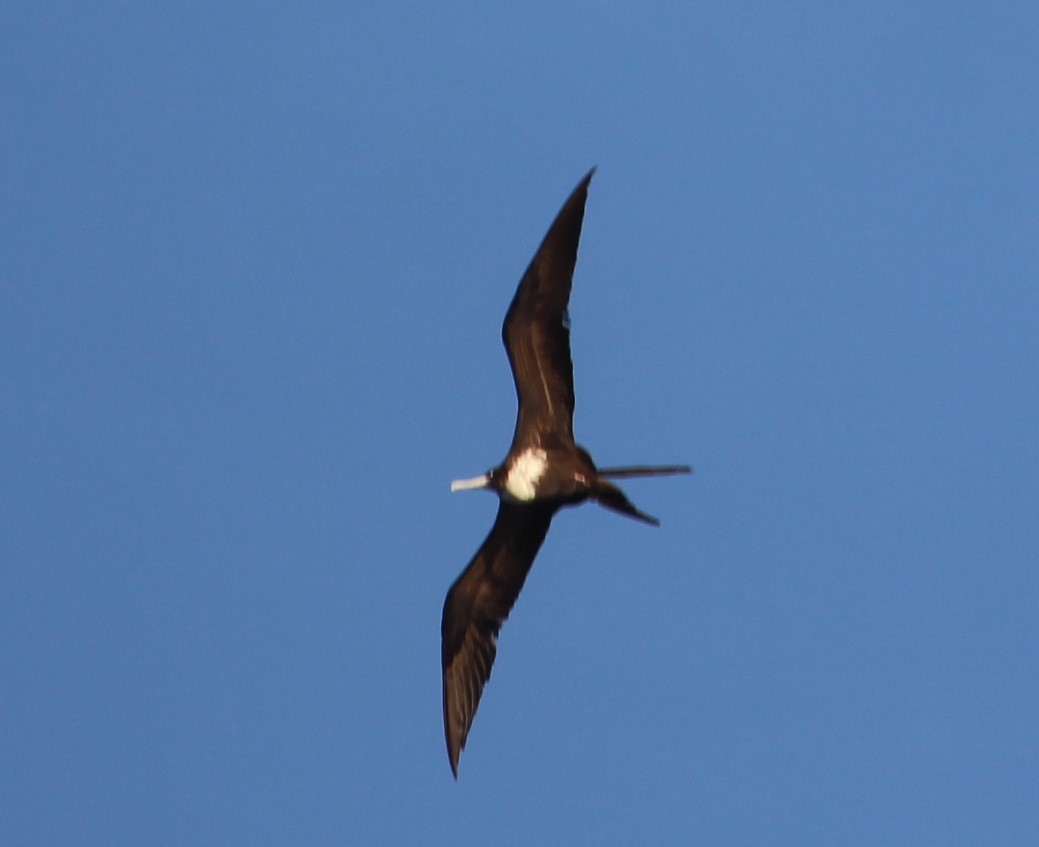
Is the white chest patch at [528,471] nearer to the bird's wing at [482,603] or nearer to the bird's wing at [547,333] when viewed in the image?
the bird's wing at [547,333]

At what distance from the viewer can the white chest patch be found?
14.5m

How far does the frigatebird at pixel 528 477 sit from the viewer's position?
14.2 m

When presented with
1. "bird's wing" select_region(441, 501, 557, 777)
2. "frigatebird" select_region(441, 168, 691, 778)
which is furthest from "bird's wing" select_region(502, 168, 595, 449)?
"bird's wing" select_region(441, 501, 557, 777)

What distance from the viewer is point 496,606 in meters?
15.1

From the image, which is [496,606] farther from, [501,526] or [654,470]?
[654,470]

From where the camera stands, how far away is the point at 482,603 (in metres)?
15.1

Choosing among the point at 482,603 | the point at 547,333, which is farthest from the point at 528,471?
the point at 482,603

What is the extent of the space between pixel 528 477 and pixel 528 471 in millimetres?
45

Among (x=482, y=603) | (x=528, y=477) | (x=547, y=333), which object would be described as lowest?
(x=482, y=603)

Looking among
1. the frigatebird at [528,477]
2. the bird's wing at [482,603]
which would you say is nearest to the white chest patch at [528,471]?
the frigatebird at [528,477]

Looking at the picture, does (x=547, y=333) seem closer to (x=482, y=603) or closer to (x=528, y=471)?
(x=528, y=471)

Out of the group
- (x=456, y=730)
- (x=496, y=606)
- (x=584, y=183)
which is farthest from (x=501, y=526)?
(x=584, y=183)

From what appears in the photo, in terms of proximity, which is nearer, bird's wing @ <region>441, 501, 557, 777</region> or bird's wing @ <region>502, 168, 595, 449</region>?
bird's wing @ <region>502, 168, 595, 449</region>

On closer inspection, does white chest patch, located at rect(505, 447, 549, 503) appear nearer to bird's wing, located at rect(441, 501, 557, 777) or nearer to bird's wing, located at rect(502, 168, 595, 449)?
bird's wing, located at rect(502, 168, 595, 449)
